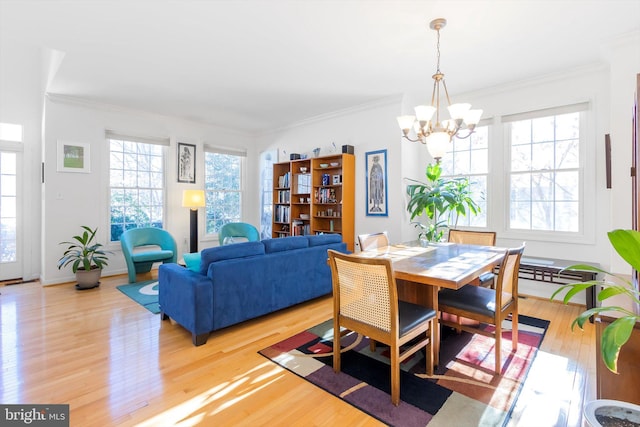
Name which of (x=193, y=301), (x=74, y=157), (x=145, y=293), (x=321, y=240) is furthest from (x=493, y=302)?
(x=74, y=157)

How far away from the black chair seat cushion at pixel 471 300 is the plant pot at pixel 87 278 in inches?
171

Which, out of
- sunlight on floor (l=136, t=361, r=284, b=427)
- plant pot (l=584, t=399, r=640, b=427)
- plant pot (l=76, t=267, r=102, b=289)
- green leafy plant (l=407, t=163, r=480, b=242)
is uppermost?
green leafy plant (l=407, t=163, r=480, b=242)

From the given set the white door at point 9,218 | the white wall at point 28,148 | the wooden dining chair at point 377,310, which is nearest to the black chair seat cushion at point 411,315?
the wooden dining chair at point 377,310

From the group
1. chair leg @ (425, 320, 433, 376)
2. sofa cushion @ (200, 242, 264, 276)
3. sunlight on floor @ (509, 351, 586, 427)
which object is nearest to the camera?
sunlight on floor @ (509, 351, 586, 427)

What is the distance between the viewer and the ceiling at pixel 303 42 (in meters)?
2.38

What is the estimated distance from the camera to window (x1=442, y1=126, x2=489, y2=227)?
415cm

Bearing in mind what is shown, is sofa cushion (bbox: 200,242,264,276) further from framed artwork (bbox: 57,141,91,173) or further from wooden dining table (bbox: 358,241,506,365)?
framed artwork (bbox: 57,141,91,173)

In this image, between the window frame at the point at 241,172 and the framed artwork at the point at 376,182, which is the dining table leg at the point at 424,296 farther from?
the window frame at the point at 241,172

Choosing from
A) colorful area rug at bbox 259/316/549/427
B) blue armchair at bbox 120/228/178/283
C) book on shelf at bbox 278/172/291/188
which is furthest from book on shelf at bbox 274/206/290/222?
colorful area rug at bbox 259/316/549/427

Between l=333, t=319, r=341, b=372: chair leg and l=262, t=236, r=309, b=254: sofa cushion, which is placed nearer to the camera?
l=333, t=319, r=341, b=372: chair leg

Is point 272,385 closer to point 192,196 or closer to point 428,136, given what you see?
point 428,136

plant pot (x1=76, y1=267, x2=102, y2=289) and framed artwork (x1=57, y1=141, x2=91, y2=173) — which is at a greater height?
framed artwork (x1=57, y1=141, x2=91, y2=173)

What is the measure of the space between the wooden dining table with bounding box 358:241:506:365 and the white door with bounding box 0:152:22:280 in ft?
17.2

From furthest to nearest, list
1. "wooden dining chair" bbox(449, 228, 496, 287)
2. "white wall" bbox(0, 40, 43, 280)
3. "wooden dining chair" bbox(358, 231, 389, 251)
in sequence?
1. "white wall" bbox(0, 40, 43, 280)
2. "wooden dining chair" bbox(449, 228, 496, 287)
3. "wooden dining chair" bbox(358, 231, 389, 251)
